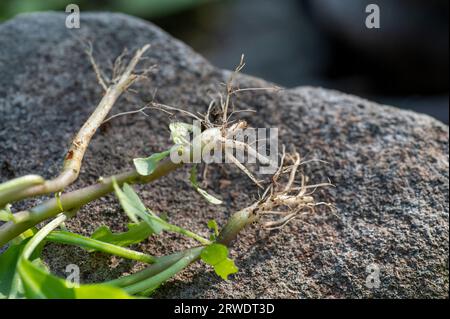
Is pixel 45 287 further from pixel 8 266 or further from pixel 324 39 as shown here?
pixel 324 39

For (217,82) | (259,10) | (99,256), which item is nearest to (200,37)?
(259,10)

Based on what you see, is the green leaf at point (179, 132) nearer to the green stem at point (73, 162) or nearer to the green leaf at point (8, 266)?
the green stem at point (73, 162)

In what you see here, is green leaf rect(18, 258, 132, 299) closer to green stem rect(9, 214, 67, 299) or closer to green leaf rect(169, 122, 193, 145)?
green stem rect(9, 214, 67, 299)

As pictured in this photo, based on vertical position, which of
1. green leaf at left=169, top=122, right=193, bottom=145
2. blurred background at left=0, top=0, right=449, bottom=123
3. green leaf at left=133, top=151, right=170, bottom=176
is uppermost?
green leaf at left=169, top=122, right=193, bottom=145

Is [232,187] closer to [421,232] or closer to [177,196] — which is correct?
[177,196]

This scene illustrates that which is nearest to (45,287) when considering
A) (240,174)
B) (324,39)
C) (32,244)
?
(32,244)

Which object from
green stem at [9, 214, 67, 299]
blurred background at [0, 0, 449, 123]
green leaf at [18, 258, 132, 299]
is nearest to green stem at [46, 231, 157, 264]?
green stem at [9, 214, 67, 299]
